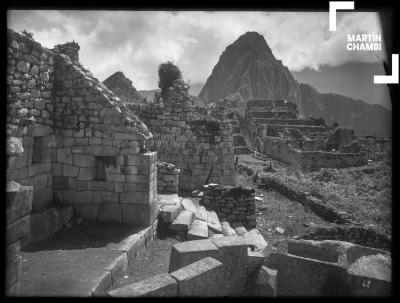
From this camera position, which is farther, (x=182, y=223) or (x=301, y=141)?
(x=301, y=141)

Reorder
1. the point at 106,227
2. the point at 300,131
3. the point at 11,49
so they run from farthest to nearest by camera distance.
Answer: the point at 300,131
the point at 106,227
the point at 11,49

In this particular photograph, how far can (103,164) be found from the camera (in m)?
7.26

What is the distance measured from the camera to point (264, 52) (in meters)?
117

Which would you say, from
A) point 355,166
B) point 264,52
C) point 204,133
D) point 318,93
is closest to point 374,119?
point 318,93

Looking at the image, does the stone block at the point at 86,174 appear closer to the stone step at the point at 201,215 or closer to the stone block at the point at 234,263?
the stone step at the point at 201,215

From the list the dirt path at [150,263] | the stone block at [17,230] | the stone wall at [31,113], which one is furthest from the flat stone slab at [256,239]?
the stone block at [17,230]

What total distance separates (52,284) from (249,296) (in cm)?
297

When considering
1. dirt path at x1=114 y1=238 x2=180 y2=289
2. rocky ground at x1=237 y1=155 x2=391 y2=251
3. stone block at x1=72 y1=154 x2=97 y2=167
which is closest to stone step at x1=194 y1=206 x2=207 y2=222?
dirt path at x1=114 y1=238 x2=180 y2=289

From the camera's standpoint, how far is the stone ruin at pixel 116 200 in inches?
170

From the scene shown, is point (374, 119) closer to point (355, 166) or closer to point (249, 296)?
point (355, 166)

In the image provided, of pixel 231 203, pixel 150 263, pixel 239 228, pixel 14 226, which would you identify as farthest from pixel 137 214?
pixel 231 203

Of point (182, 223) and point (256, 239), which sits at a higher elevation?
point (182, 223)

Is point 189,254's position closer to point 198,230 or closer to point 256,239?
point 198,230

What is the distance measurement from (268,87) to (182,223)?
105207 millimetres
